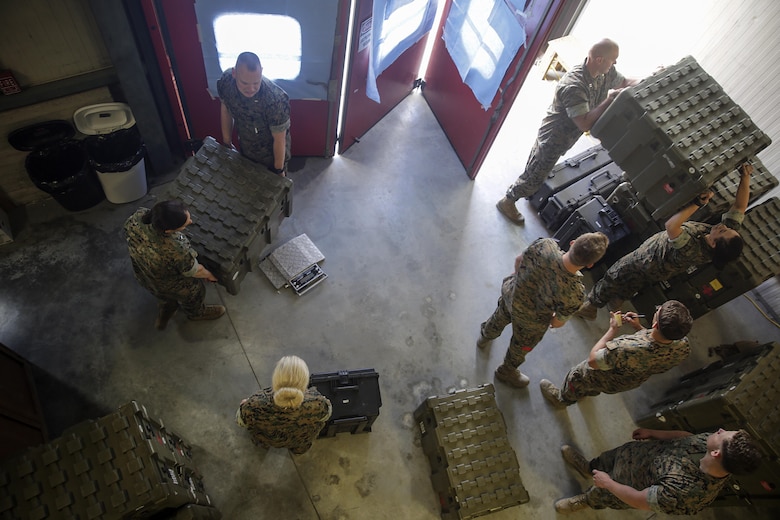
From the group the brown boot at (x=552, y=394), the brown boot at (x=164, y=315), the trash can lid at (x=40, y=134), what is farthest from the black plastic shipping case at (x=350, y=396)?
the trash can lid at (x=40, y=134)

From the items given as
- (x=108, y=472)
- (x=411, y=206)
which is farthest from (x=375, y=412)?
(x=411, y=206)

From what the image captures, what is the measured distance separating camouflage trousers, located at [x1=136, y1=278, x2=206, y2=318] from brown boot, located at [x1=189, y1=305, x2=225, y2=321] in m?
0.04

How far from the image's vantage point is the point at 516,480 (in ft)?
11.7

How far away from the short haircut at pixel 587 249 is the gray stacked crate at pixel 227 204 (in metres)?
2.67

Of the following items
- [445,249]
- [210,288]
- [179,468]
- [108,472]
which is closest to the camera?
[108,472]

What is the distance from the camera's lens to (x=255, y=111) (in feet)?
12.8

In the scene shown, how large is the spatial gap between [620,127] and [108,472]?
4.53 m

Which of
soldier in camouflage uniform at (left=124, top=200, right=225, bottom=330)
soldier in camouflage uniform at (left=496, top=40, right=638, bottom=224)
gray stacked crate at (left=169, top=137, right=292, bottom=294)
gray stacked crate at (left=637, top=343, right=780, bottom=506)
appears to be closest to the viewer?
soldier in camouflage uniform at (left=124, top=200, right=225, bottom=330)

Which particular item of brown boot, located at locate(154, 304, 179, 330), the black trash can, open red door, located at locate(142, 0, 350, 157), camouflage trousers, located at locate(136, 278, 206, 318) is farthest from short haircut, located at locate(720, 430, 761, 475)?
the black trash can

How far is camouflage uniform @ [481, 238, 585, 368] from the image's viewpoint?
3252mm

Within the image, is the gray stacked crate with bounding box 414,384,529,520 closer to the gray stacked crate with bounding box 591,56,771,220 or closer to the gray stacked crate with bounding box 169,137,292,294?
the gray stacked crate with bounding box 169,137,292,294

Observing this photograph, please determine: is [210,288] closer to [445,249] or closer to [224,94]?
[224,94]

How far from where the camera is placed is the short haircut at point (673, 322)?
301cm

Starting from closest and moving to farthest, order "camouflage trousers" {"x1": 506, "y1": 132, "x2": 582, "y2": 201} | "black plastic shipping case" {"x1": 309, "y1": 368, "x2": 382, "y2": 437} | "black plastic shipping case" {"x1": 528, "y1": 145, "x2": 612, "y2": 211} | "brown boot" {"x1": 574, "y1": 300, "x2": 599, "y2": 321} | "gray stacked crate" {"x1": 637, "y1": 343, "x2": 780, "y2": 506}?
"gray stacked crate" {"x1": 637, "y1": 343, "x2": 780, "y2": 506} → "black plastic shipping case" {"x1": 309, "y1": 368, "x2": 382, "y2": 437} → "camouflage trousers" {"x1": 506, "y1": 132, "x2": 582, "y2": 201} → "brown boot" {"x1": 574, "y1": 300, "x2": 599, "y2": 321} → "black plastic shipping case" {"x1": 528, "y1": 145, "x2": 612, "y2": 211}
